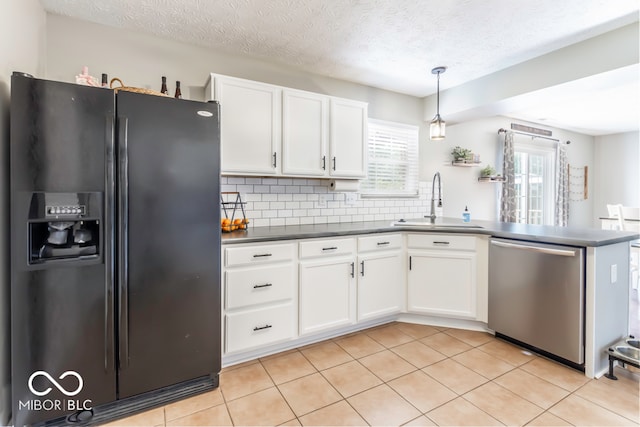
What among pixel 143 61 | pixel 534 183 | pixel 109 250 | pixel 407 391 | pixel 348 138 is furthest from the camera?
pixel 534 183

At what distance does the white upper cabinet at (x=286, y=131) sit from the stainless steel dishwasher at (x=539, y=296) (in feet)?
4.80

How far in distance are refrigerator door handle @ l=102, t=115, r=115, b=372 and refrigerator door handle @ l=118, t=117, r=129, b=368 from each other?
0.10 feet

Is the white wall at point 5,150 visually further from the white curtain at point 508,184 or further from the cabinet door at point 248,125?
the white curtain at point 508,184

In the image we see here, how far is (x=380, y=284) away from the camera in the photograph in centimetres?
274

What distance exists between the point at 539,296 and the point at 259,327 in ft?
6.59

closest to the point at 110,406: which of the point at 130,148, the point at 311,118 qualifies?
the point at 130,148

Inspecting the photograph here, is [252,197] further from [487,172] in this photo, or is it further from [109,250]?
[487,172]

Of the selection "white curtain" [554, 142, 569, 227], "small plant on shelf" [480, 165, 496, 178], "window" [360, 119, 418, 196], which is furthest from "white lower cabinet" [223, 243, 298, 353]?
"white curtain" [554, 142, 569, 227]

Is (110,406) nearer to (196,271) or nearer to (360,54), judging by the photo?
(196,271)

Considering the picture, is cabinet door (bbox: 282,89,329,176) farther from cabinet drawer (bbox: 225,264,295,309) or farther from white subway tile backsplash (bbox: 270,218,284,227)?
cabinet drawer (bbox: 225,264,295,309)

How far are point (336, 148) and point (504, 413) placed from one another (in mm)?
2212

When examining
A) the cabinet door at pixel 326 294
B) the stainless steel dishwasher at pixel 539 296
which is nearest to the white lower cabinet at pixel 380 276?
the cabinet door at pixel 326 294

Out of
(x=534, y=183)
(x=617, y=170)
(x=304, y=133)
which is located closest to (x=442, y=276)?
(x=304, y=133)

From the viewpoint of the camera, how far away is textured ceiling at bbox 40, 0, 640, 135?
201 cm
